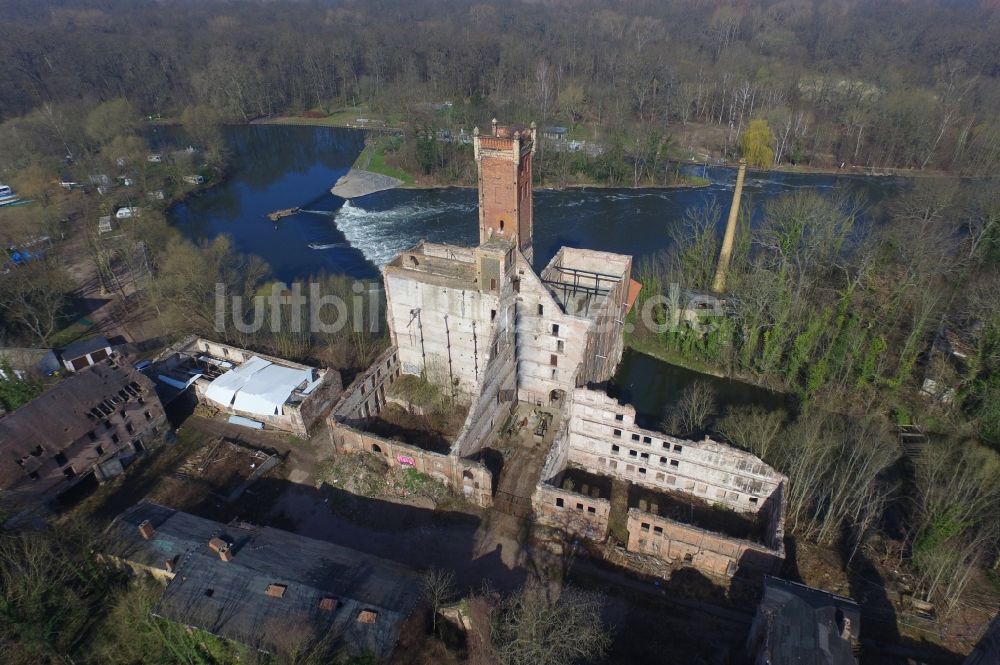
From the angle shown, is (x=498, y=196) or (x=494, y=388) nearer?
(x=494, y=388)

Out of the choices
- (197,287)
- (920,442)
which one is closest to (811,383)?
(920,442)

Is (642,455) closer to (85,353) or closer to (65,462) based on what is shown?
(65,462)

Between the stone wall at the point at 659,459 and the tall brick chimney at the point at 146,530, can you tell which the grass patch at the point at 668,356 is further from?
the tall brick chimney at the point at 146,530

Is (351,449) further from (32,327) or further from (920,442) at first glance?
(920,442)

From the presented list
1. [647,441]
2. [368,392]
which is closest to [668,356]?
[647,441]

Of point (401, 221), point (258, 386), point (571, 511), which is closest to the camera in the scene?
point (571, 511)

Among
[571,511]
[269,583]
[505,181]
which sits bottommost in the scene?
[571,511]

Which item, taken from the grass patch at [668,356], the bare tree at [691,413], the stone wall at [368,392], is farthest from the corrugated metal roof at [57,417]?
the grass patch at [668,356]
